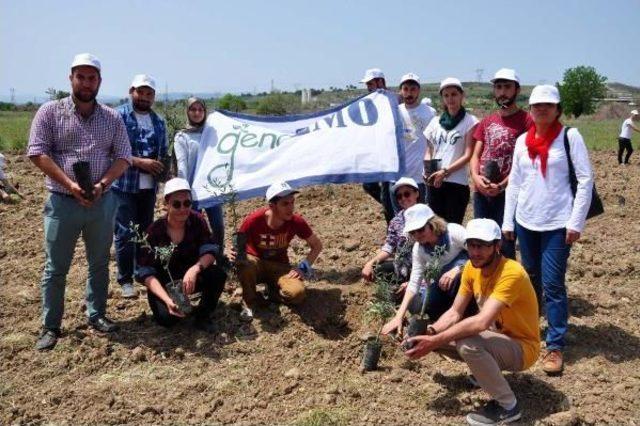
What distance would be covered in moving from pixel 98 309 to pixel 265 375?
1.62m

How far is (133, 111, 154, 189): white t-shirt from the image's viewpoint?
552 centimetres

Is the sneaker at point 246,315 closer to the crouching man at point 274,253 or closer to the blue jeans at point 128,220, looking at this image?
the crouching man at point 274,253

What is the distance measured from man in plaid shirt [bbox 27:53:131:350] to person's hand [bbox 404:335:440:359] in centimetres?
254

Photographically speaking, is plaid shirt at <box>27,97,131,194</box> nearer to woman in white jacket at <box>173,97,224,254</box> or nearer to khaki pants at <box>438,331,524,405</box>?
woman in white jacket at <box>173,97,224,254</box>

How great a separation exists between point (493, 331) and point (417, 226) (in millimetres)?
904

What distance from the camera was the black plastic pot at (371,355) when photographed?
439cm

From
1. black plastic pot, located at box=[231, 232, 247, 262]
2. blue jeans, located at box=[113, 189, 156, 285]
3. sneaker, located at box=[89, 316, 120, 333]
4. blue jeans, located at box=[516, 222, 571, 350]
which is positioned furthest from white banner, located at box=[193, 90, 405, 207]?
blue jeans, located at box=[516, 222, 571, 350]

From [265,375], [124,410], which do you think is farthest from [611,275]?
[124,410]

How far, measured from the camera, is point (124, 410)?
3.99m

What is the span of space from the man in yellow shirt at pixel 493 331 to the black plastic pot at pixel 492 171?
1237 millimetres

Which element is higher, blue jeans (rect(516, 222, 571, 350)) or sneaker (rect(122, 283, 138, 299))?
blue jeans (rect(516, 222, 571, 350))

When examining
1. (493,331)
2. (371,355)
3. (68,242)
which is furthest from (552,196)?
(68,242)

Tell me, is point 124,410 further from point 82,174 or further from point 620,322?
point 620,322

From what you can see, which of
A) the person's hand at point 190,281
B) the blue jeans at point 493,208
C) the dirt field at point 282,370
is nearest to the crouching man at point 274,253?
the dirt field at point 282,370
